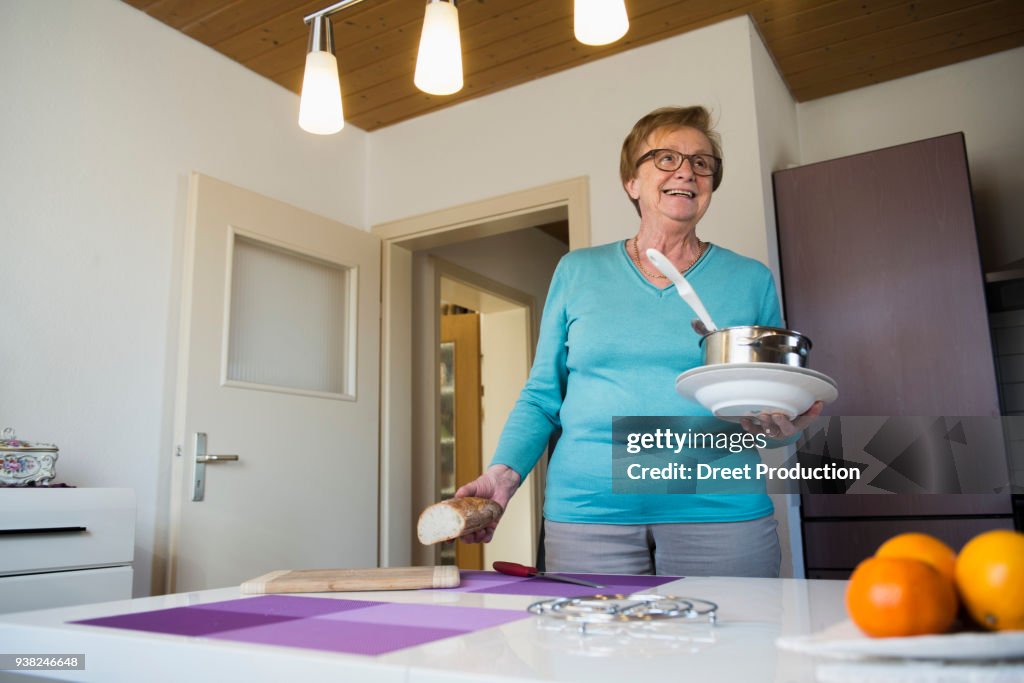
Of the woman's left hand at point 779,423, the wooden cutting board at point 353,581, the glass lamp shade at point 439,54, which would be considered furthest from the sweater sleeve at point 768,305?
the wooden cutting board at point 353,581

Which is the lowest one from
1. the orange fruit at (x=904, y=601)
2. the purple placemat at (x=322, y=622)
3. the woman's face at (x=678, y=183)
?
the purple placemat at (x=322, y=622)

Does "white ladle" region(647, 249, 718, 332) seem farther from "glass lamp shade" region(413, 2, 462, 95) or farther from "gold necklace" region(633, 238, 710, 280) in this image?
"glass lamp shade" region(413, 2, 462, 95)

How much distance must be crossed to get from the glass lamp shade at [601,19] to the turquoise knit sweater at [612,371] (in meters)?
0.42

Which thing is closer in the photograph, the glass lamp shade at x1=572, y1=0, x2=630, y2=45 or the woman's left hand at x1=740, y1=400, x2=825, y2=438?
the woman's left hand at x1=740, y1=400, x2=825, y2=438

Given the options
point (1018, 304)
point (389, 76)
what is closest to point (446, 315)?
point (389, 76)

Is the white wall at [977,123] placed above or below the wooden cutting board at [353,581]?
above

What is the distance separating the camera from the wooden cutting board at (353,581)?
0.94 metres

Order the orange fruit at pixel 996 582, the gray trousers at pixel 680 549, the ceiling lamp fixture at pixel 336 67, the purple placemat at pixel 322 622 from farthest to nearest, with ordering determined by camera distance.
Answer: the ceiling lamp fixture at pixel 336 67 → the gray trousers at pixel 680 549 → the purple placemat at pixel 322 622 → the orange fruit at pixel 996 582

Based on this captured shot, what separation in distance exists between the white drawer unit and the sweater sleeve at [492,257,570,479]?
1.15 meters

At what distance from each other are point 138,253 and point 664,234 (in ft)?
5.92

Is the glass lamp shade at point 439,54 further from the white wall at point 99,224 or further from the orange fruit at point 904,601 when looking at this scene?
the white wall at point 99,224

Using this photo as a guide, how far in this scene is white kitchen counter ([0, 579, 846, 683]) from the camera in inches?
19.7

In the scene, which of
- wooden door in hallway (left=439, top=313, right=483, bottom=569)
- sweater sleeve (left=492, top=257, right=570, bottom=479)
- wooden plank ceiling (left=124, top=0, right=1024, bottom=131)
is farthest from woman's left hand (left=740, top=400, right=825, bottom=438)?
wooden door in hallway (left=439, top=313, right=483, bottom=569)

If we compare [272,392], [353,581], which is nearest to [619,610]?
[353,581]
